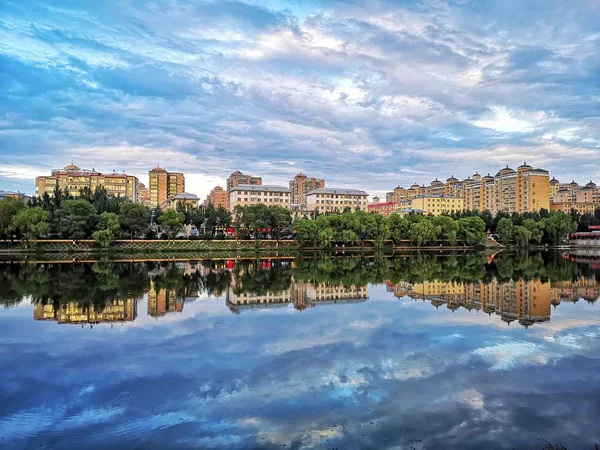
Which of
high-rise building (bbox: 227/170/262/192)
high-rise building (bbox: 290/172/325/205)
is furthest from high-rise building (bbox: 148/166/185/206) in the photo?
high-rise building (bbox: 290/172/325/205)

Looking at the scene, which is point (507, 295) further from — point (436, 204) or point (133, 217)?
point (436, 204)

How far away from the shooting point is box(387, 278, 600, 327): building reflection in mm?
15594

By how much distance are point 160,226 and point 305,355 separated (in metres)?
47.0

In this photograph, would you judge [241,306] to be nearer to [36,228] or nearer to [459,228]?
[36,228]

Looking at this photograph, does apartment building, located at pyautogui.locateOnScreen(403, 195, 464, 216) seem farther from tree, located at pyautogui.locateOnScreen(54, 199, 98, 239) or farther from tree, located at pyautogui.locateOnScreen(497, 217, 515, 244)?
tree, located at pyautogui.locateOnScreen(54, 199, 98, 239)

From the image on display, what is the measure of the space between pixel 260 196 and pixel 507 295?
222ft

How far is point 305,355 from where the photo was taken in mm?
10297

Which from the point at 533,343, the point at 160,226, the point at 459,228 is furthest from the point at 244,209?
the point at 533,343

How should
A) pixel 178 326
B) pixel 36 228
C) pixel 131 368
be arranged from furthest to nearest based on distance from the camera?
pixel 36 228, pixel 178 326, pixel 131 368

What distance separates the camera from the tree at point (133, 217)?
48688 mm

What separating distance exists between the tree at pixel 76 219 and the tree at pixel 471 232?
137 ft

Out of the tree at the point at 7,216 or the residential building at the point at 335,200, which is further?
the residential building at the point at 335,200

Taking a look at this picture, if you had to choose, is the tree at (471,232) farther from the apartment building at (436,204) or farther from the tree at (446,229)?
the apartment building at (436,204)

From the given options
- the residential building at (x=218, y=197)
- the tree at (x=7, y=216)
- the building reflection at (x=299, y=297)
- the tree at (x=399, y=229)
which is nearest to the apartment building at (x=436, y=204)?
the tree at (x=399, y=229)
